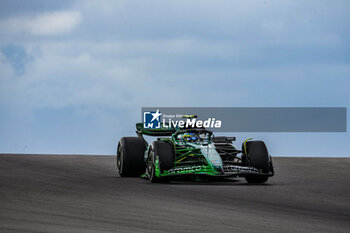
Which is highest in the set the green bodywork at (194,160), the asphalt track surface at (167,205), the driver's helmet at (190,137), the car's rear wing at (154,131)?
the car's rear wing at (154,131)

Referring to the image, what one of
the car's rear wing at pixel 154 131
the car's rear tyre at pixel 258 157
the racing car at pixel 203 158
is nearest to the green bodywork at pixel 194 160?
the racing car at pixel 203 158

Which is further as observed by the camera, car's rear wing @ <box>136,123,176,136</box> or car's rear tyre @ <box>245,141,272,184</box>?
car's rear wing @ <box>136,123,176,136</box>

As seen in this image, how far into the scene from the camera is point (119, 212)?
11.8 m

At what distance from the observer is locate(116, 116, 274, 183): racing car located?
17656mm

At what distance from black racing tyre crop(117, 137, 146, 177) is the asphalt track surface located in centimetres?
92

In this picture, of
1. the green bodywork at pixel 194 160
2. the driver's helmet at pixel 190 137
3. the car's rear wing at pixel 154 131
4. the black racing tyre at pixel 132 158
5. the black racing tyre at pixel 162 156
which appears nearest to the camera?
the green bodywork at pixel 194 160

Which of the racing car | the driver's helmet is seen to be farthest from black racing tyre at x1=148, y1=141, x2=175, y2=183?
the driver's helmet

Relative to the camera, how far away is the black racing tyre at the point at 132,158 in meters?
20.8

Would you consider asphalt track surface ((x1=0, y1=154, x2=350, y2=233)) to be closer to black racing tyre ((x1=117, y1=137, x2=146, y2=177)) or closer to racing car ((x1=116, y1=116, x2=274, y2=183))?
racing car ((x1=116, y1=116, x2=274, y2=183))

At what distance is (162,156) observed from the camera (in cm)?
1820

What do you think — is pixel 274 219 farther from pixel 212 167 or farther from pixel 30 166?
pixel 30 166

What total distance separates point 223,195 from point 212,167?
2438mm

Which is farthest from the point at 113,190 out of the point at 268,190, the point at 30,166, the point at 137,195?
the point at 30,166

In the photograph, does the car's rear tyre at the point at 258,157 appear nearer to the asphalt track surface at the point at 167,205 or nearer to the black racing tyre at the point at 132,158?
the asphalt track surface at the point at 167,205
